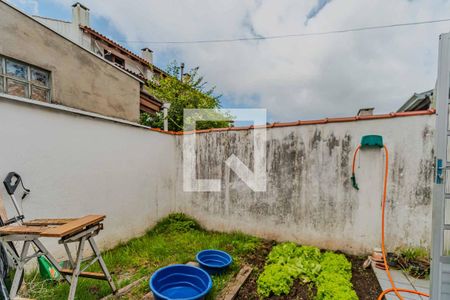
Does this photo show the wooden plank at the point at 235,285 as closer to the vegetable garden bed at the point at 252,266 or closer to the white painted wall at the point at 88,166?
the vegetable garden bed at the point at 252,266

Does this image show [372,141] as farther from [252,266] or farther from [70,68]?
[70,68]

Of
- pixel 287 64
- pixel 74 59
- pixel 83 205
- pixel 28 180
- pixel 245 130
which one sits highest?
pixel 287 64

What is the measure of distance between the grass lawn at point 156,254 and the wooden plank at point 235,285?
0.28 ft

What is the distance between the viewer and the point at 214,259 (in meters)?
3.29

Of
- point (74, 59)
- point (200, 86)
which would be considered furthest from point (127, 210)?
point (200, 86)

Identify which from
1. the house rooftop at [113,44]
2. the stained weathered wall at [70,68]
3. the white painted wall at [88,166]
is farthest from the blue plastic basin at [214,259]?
the house rooftop at [113,44]

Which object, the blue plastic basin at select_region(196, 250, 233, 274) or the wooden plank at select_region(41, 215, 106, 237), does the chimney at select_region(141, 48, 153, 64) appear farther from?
the wooden plank at select_region(41, 215, 106, 237)

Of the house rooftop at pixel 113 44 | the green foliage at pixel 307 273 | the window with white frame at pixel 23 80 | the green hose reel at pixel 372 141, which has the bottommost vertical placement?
the green foliage at pixel 307 273

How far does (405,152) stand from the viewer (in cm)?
314

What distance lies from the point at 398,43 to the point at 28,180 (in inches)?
293

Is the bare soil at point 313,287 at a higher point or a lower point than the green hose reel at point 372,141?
lower

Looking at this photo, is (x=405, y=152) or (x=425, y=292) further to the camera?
(x=405, y=152)

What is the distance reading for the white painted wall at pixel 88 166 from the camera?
2605 millimetres

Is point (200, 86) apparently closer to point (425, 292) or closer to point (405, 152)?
point (405, 152)
